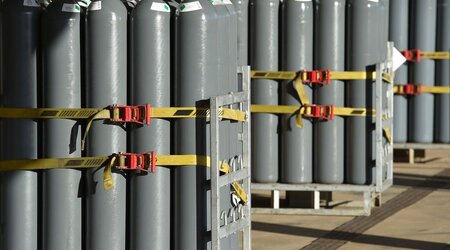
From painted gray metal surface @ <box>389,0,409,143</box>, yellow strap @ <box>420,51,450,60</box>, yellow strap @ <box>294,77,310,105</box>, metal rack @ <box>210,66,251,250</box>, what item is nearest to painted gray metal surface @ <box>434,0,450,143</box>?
yellow strap @ <box>420,51,450,60</box>

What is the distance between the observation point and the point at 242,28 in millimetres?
13414

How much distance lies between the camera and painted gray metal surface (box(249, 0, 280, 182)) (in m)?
13.4

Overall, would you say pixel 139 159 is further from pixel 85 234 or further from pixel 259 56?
pixel 259 56

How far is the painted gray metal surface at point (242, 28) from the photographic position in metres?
13.3

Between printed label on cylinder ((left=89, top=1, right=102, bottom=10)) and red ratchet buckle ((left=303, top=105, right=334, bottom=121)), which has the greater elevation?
printed label on cylinder ((left=89, top=1, right=102, bottom=10))

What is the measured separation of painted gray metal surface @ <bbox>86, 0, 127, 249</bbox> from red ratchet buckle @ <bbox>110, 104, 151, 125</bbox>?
0.26 ft

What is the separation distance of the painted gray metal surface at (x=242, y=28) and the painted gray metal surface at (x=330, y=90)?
2.24 feet

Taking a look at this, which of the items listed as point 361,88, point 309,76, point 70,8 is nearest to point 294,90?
point 309,76

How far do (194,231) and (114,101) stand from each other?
3.26ft

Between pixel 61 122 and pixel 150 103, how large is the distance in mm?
580

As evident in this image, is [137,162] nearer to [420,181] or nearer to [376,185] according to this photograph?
[376,185]

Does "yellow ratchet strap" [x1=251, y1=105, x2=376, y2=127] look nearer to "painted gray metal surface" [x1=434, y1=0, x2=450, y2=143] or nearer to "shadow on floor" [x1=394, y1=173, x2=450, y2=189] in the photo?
"shadow on floor" [x1=394, y1=173, x2=450, y2=189]

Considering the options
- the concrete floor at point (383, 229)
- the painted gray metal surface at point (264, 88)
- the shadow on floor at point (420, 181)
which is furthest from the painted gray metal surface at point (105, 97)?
Answer: the shadow on floor at point (420, 181)

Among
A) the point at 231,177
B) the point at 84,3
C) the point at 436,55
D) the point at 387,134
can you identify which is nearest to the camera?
the point at 84,3
